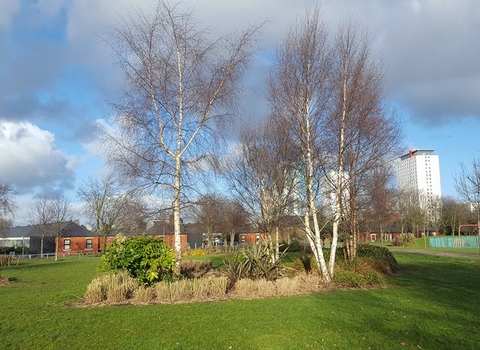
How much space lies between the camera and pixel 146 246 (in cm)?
1198

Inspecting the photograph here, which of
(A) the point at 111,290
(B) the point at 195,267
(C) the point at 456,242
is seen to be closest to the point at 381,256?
(B) the point at 195,267

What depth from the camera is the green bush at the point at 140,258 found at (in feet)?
39.0

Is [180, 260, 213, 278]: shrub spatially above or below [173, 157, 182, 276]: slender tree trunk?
below

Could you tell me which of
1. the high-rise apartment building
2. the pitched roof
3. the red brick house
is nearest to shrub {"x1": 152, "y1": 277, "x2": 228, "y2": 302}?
the red brick house

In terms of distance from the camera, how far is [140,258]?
39.2ft

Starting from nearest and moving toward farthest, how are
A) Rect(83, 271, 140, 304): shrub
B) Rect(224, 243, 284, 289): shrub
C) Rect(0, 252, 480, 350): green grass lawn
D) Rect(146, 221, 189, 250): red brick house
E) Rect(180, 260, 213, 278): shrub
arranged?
Rect(0, 252, 480, 350): green grass lawn < Rect(83, 271, 140, 304): shrub < Rect(224, 243, 284, 289): shrub < Rect(146, 221, 189, 250): red brick house < Rect(180, 260, 213, 278): shrub

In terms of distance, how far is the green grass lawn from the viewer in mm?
7047

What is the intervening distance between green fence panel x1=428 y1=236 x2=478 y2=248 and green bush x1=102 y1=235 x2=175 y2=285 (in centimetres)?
4505

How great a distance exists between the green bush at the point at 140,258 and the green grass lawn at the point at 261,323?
5.02 feet

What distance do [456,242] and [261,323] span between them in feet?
158

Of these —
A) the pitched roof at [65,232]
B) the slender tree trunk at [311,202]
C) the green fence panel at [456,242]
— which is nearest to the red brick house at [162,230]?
the slender tree trunk at [311,202]

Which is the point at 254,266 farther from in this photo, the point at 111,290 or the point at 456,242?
the point at 456,242

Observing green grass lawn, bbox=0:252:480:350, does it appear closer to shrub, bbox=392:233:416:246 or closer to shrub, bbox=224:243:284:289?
shrub, bbox=224:243:284:289

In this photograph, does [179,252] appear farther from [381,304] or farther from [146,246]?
[381,304]
